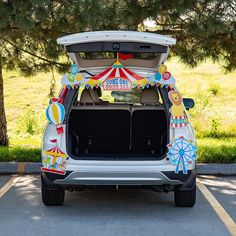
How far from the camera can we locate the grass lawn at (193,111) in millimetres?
9273

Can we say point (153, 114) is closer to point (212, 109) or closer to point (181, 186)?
point (181, 186)

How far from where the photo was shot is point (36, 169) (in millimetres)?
8461

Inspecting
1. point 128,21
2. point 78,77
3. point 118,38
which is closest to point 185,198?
point 78,77

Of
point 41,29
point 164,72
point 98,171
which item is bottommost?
point 98,171

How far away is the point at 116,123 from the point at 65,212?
1215 mm

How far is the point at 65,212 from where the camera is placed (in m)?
6.16

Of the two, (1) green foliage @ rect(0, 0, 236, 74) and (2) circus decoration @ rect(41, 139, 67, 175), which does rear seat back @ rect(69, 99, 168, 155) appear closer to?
(2) circus decoration @ rect(41, 139, 67, 175)

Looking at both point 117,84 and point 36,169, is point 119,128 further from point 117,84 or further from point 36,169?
point 36,169

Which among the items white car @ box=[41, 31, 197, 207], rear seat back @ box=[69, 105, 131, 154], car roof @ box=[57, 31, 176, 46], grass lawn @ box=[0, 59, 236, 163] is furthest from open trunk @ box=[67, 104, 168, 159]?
grass lawn @ box=[0, 59, 236, 163]

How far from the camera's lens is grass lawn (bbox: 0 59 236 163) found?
927 cm

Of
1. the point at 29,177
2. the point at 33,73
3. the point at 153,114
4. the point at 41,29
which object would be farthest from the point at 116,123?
the point at 33,73

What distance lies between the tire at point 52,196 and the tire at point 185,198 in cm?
127

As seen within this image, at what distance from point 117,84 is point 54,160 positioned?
1.03 meters

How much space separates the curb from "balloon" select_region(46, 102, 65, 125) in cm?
271
